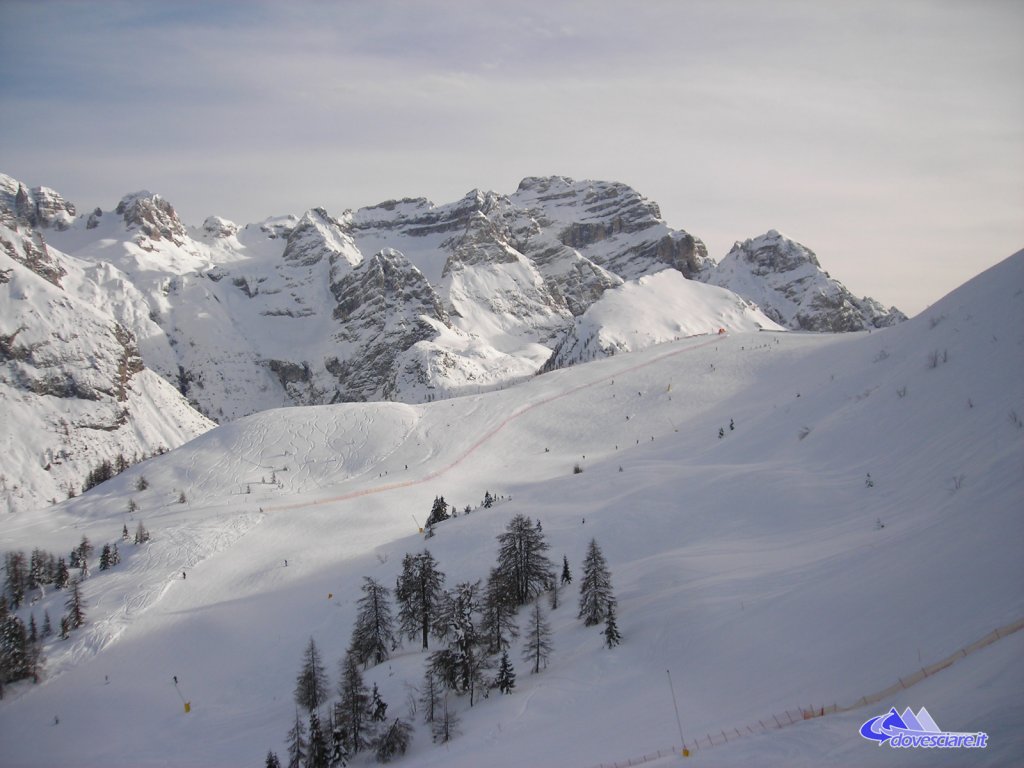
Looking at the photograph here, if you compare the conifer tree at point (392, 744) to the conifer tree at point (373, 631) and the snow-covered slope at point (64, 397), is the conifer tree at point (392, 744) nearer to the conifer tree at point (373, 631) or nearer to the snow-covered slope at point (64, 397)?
the conifer tree at point (373, 631)

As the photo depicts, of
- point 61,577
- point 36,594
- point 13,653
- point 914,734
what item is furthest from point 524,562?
point 36,594

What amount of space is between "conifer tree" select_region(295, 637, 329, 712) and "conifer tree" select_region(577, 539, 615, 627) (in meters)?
13.0

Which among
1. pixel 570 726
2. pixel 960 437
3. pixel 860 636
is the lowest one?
pixel 570 726

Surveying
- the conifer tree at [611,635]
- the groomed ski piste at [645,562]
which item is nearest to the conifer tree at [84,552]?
the groomed ski piste at [645,562]

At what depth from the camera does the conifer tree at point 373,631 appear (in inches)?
1531

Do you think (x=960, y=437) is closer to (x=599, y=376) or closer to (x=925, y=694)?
(x=925, y=694)

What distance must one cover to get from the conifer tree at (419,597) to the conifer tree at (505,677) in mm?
→ 7969

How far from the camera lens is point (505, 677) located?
31172 mm

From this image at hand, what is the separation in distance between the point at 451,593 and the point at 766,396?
142 feet

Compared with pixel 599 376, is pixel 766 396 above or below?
below

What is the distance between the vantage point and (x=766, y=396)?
7200 centimetres

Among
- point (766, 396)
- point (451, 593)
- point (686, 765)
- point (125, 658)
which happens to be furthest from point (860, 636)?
point (766, 396)

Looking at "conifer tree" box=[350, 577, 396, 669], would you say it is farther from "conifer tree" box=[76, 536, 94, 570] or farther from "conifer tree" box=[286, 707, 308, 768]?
"conifer tree" box=[76, 536, 94, 570]

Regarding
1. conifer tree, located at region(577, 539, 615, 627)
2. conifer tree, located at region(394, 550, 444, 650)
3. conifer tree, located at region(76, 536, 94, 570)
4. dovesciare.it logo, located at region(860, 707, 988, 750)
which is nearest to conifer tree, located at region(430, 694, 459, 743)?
conifer tree, located at region(577, 539, 615, 627)
